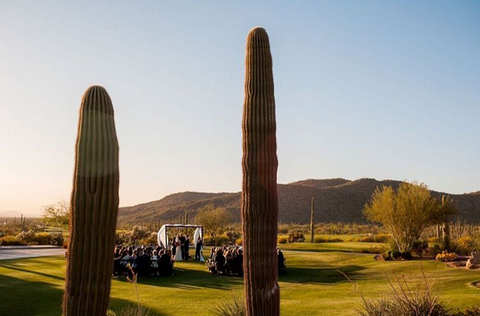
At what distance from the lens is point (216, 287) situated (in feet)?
62.3

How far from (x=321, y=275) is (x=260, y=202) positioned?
15127mm

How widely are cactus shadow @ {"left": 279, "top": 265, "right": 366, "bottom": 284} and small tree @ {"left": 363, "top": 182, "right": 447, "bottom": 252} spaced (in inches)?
174

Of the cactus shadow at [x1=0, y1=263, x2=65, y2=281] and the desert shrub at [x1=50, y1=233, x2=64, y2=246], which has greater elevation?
the desert shrub at [x1=50, y1=233, x2=64, y2=246]

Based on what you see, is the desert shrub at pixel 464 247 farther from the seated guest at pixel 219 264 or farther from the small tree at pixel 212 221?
the small tree at pixel 212 221

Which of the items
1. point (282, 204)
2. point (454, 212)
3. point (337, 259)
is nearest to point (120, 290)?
point (337, 259)

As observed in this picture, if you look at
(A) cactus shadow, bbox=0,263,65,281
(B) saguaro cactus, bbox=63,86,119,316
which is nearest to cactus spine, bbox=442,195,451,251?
(A) cactus shadow, bbox=0,263,65,281

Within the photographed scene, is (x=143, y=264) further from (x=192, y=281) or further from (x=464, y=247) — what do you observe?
(x=464, y=247)

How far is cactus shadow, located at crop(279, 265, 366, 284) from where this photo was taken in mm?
20875

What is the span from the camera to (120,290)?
58.5ft

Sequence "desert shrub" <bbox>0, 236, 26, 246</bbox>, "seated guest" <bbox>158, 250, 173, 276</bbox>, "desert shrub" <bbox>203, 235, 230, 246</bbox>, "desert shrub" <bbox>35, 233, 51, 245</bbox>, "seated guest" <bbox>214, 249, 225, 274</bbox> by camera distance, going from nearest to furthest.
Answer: "seated guest" <bbox>158, 250, 173, 276</bbox> < "seated guest" <bbox>214, 249, 225, 274</bbox> < "desert shrub" <bbox>0, 236, 26, 246</bbox> < "desert shrub" <bbox>203, 235, 230, 246</bbox> < "desert shrub" <bbox>35, 233, 51, 245</bbox>

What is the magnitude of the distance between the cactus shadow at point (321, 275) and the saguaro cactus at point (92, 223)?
47.5 feet

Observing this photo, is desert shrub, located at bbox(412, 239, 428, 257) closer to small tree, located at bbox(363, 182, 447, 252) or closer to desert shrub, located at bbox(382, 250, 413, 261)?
small tree, located at bbox(363, 182, 447, 252)

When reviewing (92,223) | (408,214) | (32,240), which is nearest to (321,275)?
(408,214)

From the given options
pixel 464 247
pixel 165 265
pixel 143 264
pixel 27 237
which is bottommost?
pixel 165 265
